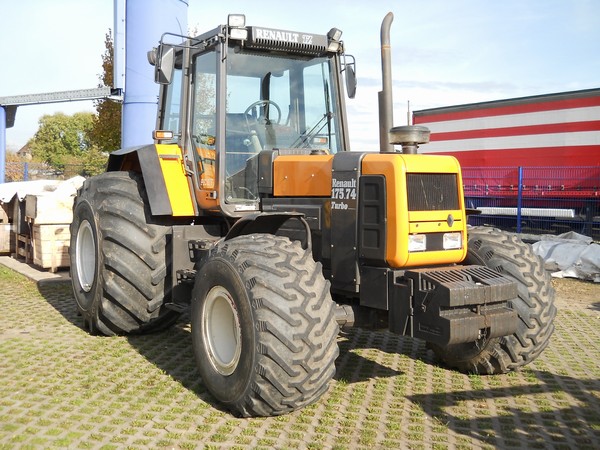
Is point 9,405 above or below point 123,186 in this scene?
below

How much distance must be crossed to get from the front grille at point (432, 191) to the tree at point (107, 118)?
53.7 ft

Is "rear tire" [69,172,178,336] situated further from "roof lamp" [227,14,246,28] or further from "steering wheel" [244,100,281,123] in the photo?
"roof lamp" [227,14,246,28]

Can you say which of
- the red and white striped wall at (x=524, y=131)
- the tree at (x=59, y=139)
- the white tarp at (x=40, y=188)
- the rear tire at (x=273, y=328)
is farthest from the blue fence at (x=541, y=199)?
the tree at (x=59, y=139)

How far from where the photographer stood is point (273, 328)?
12.6 ft

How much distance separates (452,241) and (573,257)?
6.76 meters

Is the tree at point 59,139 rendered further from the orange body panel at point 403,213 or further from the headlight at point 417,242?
the headlight at point 417,242

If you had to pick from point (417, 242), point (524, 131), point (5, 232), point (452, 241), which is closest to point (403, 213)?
point (417, 242)

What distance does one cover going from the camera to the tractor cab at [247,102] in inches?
207

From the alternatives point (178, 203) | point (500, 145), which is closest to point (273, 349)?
point (178, 203)

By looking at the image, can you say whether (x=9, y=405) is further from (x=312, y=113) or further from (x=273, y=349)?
(x=312, y=113)

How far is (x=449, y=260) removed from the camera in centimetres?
470

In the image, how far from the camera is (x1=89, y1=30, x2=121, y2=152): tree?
1972 centimetres

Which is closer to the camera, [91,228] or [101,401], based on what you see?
[101,401]

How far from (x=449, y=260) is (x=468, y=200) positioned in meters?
12.1
